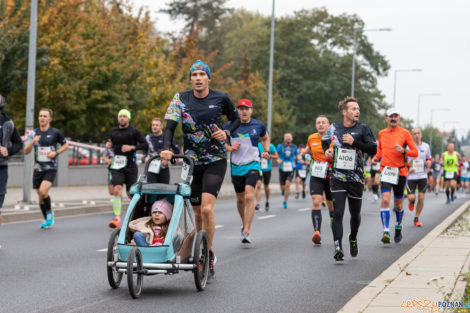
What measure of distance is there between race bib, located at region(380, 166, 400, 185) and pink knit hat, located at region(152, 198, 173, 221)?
5.69m

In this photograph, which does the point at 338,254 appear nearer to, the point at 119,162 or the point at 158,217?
the point at 158,217

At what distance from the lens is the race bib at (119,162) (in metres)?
14.4

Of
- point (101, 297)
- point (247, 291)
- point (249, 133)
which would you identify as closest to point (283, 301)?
point (247, 291)

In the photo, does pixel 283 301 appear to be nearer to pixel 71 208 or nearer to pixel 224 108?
pixel 224 108

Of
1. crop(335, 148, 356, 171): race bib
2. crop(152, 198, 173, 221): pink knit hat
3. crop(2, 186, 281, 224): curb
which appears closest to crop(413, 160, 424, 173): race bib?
crop(335, 148, 356, 171): race bib

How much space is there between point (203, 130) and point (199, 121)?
0.10 m

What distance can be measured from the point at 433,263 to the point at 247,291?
2316 mm

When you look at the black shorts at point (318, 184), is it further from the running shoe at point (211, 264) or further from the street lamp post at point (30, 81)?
the street lamp post at point (30, 81)

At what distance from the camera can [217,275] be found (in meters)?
9.19

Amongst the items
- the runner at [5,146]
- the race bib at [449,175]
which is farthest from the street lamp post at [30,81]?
the race bib at [449,175]

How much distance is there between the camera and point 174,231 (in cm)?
755

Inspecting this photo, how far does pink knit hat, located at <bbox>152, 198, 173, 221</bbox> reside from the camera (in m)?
7.78

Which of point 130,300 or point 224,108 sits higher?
point 224,108

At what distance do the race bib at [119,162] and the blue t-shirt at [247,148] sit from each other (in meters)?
2.63
